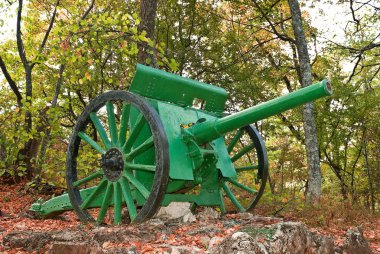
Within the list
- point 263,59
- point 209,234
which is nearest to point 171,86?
point 209,234

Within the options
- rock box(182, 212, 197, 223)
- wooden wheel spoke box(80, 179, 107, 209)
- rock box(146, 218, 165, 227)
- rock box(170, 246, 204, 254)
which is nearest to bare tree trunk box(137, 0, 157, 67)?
wooden wheel spoke box(80, 179, 107, 209)

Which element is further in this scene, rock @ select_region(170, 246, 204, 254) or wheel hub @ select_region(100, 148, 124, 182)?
Answer: wheel hub @ select_region(100, 148, 124, 182)

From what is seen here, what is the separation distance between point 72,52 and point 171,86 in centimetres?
281

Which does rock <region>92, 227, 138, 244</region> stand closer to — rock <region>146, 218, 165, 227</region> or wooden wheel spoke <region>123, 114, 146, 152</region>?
rock <region>146, 218, 165, 227</region>

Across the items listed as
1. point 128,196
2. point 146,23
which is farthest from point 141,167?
point 146,23

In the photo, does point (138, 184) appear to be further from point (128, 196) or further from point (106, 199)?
point (106, 199)

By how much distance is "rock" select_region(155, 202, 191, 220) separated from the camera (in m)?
4.89

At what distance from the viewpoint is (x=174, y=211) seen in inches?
194

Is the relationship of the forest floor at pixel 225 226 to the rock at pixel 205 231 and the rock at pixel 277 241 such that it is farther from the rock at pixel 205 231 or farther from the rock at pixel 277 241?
the rock at pixel 277 241

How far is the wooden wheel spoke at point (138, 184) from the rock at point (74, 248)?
1.31 meters

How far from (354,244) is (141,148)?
2.47 m

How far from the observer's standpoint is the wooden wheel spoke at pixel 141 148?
4.61m

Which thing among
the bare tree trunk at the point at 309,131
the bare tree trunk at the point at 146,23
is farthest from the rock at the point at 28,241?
the bare tree trunk at the point at 309,131

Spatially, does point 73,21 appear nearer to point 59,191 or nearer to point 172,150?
point 172,150
